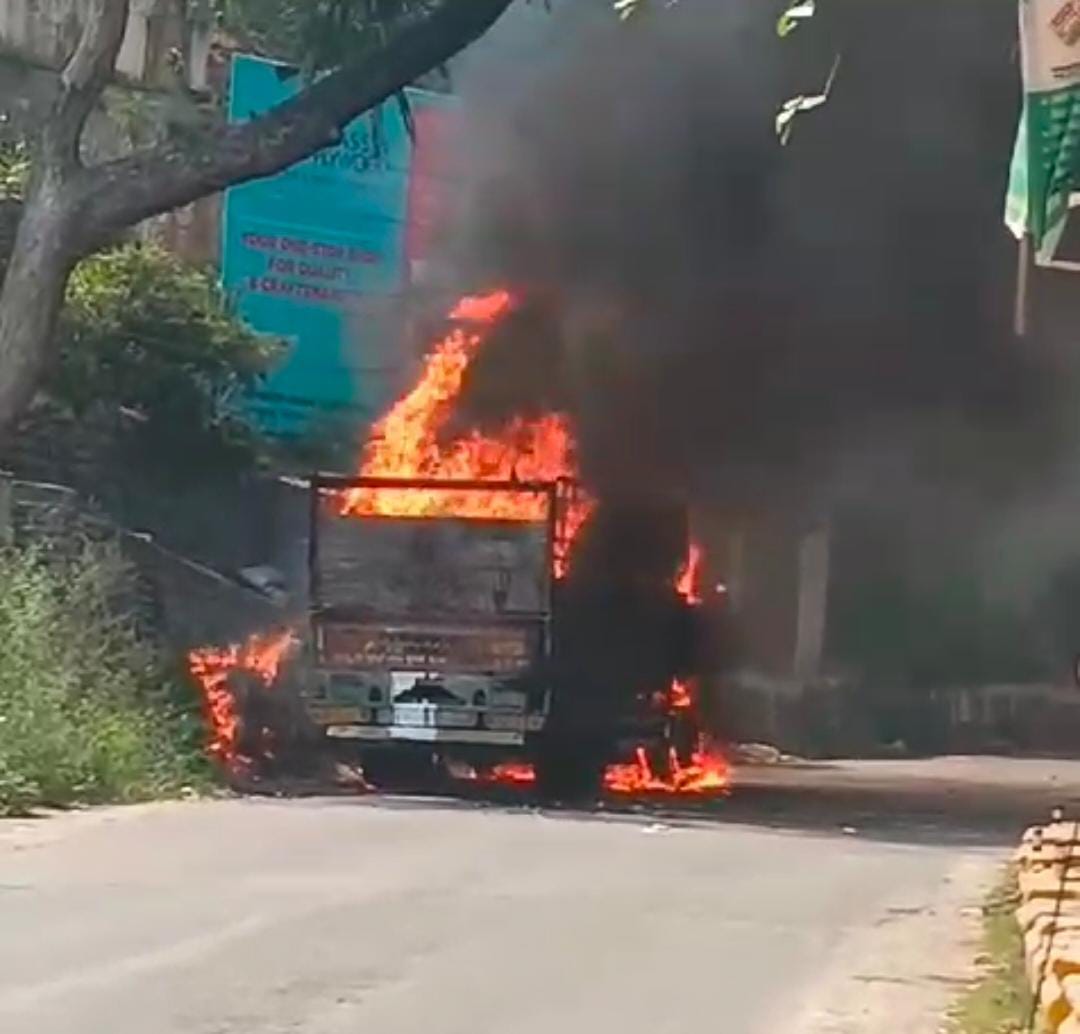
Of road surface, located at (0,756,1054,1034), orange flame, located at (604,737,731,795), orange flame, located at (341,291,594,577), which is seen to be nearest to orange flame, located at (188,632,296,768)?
orange flame, located at (341,291,594,577)

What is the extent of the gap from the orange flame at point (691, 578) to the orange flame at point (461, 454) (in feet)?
4.22

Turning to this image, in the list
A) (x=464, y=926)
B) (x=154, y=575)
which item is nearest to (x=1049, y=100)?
(x=464, y=926)

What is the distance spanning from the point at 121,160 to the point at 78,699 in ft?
15.2

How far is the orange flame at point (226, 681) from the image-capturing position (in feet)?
78.0

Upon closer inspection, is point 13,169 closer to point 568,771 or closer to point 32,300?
point 32,300

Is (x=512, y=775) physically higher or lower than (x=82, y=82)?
lower

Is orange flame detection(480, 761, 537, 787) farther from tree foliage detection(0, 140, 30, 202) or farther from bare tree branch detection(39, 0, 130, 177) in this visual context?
tree foliage detection(0, 140, 30, 202)

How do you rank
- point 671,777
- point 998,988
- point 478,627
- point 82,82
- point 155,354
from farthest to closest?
point 155,354, point 671,777, point 82,82, point 478,627, point 998,988

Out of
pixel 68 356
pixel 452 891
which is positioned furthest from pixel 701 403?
pixel 452 891

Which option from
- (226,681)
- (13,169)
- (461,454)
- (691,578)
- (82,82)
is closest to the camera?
(82,82)

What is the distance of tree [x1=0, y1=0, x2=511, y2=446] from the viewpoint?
74.8 ft

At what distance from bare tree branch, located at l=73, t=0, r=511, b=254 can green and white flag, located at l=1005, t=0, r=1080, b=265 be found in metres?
12.7

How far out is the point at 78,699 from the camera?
21.5 m

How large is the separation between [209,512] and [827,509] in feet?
22.0
